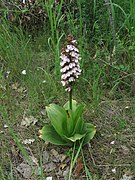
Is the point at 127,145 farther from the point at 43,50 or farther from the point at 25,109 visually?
the point at 43,50

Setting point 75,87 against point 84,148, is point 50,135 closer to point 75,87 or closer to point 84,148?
point 84,148

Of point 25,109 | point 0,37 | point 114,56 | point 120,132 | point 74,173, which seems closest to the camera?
point 74,173

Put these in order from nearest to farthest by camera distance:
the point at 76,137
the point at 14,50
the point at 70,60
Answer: the point at 70,60 < the point at 76,137 < the point at 14,50

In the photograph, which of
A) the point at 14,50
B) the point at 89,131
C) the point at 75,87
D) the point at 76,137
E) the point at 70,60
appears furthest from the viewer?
the point at 14,50

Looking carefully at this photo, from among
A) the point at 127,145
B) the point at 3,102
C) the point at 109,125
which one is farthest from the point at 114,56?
the point at 3,102

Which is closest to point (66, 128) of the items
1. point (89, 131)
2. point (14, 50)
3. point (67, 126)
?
point (67, 126)

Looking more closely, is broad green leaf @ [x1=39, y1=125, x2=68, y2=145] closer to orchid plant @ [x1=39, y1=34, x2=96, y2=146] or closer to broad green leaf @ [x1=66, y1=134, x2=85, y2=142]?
orchid plant @ [x1=39, y1=34, x2=96, y2=146]
